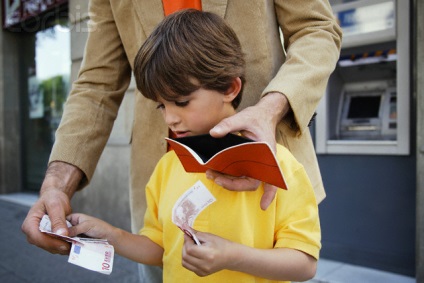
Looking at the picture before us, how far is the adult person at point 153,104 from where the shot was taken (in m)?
1.20

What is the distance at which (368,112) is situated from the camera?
3949 millimetres

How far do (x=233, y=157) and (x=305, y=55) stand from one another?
512mm

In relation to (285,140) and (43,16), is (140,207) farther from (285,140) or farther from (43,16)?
(43,16)

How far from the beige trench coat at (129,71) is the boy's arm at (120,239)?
0.98 ft

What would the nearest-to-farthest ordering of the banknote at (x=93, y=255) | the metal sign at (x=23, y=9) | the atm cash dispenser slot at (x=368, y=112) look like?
1. the banknote at (x=93, y=255)
2. the atm cash dispenser slot at (x=368, y=112)
3. the metal sign at (x=23, y=9)

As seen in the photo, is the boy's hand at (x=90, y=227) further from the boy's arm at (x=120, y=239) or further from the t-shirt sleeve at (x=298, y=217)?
the t-shirt sleeve at (x=298, y=217)

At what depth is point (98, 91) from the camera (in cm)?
170

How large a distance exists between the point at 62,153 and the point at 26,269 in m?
3.42

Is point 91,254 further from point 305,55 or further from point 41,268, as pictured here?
point 41,268

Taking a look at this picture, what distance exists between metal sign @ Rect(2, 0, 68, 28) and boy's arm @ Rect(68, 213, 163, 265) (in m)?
6.19

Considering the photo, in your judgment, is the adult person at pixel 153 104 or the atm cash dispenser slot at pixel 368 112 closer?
the adult person at pixel 153 104

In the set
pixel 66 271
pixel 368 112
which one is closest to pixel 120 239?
pixel 368 112

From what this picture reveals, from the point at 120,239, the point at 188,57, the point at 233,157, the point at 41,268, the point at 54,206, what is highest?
the point at 188,57

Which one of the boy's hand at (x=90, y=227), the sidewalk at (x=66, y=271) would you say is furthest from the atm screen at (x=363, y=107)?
the boy's hand at (x=90, y=227)
